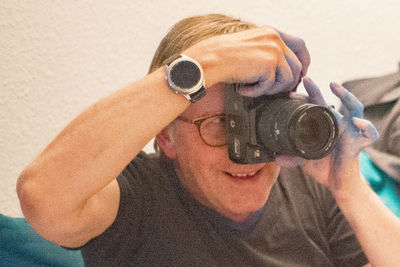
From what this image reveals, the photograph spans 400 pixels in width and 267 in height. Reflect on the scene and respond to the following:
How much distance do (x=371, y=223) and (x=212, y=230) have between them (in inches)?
11.3

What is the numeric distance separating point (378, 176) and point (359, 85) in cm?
33

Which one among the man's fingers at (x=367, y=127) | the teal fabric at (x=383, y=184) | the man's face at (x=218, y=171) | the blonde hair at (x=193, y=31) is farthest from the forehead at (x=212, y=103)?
the teal fabric at (x=383, y=184)

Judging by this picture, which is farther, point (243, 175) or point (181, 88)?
point (243, 175)

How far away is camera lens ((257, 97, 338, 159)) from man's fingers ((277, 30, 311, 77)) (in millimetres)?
106

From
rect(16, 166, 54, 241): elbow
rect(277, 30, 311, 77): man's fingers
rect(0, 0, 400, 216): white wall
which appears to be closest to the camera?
rect(16, 166, 54, 241): elbow

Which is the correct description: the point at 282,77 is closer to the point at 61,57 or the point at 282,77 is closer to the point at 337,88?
the point at 337,88

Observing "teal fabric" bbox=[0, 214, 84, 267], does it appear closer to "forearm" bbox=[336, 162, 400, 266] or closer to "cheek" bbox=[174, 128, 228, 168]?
"cheek" bbox=[174, 128, 228, 168]

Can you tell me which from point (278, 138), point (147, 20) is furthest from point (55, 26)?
point (278, 138)

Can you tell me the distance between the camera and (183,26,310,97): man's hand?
29.3 inches

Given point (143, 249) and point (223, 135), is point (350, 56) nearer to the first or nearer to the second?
point (223, 135)

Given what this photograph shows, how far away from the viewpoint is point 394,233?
892 mm

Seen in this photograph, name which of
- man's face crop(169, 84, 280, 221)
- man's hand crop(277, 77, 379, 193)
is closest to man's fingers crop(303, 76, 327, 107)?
man's hand crop(277, 77, 379, 193)

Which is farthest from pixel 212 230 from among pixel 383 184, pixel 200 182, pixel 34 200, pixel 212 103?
pixel 383 184

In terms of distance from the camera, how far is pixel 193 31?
90 centimetres
